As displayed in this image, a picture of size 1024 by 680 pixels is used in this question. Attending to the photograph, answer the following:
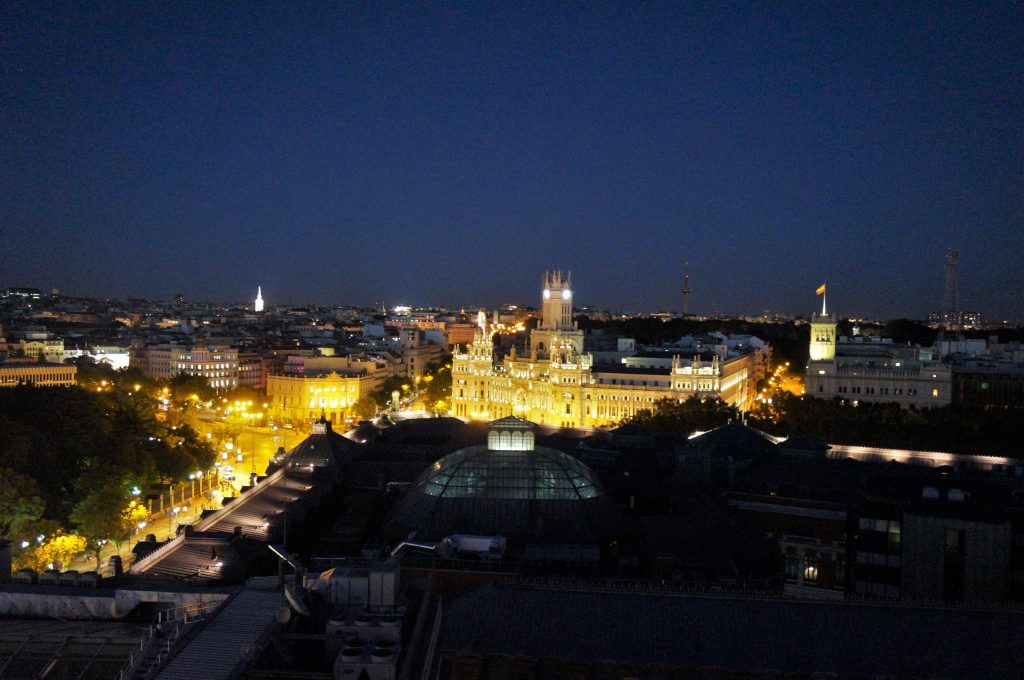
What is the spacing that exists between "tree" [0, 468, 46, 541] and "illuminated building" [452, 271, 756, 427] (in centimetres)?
6236

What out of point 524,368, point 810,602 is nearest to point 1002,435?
point 810,602

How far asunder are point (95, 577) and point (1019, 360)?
112 metres

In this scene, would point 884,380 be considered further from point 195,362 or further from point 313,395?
point 195,362

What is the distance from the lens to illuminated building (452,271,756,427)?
94125 mm

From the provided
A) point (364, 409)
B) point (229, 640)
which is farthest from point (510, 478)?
point (364, 409)

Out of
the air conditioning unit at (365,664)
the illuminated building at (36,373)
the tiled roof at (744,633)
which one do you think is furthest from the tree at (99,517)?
the illuminated building at (36,373)

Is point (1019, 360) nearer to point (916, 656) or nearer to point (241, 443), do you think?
point (241, 443)

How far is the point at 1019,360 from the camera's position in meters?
105

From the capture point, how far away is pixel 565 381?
9850 centimetres

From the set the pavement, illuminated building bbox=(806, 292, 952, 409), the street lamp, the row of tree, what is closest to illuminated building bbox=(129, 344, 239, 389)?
the pavement

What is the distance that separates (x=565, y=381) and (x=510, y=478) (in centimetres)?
6487

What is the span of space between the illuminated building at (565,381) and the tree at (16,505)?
205 ft

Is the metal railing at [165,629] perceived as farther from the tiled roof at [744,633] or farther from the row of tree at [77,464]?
the row of tree at [77,464]

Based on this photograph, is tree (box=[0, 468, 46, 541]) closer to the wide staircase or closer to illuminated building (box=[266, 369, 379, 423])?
the wide staircase
